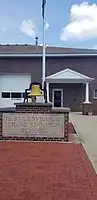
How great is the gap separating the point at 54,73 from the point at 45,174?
2726 cm

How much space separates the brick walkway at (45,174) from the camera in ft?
18.6

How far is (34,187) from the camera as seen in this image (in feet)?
19.7

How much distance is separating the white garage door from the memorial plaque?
22655mm

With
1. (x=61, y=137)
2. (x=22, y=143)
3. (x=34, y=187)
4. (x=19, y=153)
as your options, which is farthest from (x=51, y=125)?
(x=34, y=187)

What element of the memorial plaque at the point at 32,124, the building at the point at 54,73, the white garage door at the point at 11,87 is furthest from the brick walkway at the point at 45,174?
the white garage door at the point at 11,87

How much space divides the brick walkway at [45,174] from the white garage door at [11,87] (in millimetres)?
24614

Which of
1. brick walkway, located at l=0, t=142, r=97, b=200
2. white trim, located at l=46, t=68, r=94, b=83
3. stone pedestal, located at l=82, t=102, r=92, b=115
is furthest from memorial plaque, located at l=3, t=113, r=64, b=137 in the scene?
white trim, located at l=46, t=68, r=94, b=83

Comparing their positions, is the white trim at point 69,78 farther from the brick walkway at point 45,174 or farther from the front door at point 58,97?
the brick walkway at point 45,174

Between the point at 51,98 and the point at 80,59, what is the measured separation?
4.69 metres

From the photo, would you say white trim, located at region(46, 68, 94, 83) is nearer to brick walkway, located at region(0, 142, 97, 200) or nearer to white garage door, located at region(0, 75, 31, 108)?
white garage door, located at region(0, 75, 31, 108)

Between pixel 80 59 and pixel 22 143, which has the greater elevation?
pixel 80 59

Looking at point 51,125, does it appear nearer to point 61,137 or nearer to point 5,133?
point 61,137

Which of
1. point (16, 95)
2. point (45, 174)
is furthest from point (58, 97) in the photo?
point (45, 174)

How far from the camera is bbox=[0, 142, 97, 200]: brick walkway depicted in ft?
18.6
